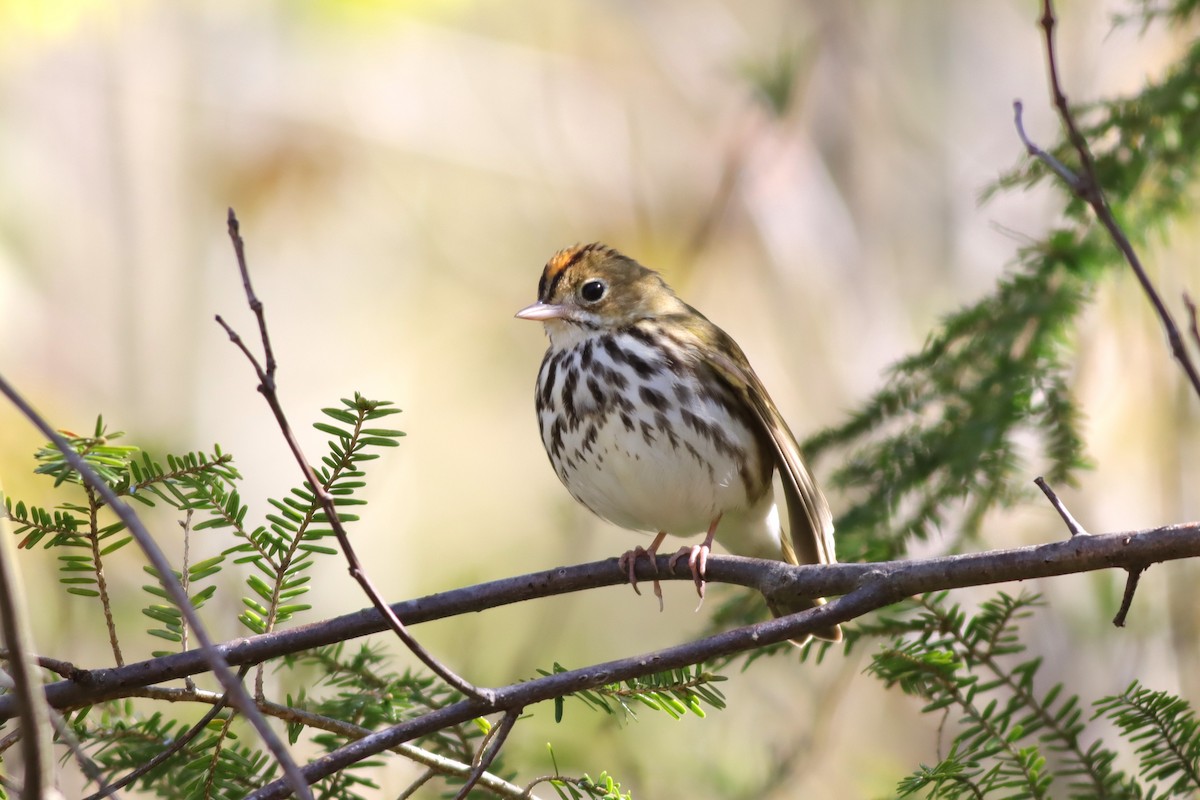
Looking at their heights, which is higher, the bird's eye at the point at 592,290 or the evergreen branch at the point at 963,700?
the bird's eye at the point at 592,290

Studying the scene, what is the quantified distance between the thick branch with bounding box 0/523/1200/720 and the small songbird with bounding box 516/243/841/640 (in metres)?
0.99

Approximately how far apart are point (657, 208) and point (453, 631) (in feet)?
8.89

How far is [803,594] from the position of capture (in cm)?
223

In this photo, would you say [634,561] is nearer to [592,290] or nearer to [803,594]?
[803,594]

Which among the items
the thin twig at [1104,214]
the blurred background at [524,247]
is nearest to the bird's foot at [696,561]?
the thin twig at [1104,214]

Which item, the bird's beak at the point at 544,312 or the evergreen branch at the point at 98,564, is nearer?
the evergreen branch at the point at 98,564

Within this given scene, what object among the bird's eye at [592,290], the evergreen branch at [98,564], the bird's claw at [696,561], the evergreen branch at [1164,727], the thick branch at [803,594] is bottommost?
the evergreen branch at [1164,727]

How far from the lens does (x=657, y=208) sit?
734 centimetres

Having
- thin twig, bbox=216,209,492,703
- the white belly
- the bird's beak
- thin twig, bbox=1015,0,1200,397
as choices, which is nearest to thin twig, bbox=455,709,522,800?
thin twig, bbox=216,209,492,703

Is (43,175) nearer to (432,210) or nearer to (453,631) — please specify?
(432,210)

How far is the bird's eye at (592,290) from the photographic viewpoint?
12.3 ft

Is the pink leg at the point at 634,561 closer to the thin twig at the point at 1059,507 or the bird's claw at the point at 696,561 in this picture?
the bird's claw at the point at 696,561

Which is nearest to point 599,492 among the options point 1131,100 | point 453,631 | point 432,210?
point 1131,100

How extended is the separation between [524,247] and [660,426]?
5427 millimetres
